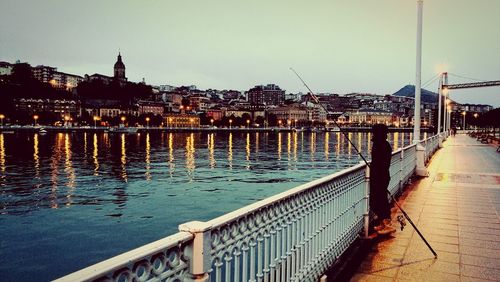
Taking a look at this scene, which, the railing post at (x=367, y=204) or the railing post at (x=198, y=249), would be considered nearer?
the railing post at (x=198, y=249)

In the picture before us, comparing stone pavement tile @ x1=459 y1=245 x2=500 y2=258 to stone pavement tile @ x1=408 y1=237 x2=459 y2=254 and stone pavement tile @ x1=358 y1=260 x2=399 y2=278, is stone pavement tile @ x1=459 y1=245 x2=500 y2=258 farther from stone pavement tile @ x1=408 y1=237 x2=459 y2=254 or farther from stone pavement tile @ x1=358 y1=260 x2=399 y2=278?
stone pavement tile @ x1=358 y1=260 x2=399 y2=278

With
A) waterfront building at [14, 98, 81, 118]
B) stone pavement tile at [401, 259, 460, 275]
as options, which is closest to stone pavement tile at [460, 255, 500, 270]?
stone pavement tile at [401, 259, 460, 275]

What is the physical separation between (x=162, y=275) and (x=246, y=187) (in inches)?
993

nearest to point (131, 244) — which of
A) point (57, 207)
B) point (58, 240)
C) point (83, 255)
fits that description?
point (83, 255)

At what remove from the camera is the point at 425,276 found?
4711 millimetres

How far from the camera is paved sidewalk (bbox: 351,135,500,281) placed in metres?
4.82

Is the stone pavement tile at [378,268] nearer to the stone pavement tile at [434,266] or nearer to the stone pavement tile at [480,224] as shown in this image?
the stone pavement tile at [434,266]

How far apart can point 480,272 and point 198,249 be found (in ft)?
13.5

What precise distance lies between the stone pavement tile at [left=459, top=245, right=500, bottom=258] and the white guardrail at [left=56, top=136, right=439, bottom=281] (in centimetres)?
146

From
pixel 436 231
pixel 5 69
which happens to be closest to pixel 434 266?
pixel 436 231

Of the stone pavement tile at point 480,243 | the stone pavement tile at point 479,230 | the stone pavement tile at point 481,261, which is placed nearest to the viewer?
the stone pavement tile at point 481,261

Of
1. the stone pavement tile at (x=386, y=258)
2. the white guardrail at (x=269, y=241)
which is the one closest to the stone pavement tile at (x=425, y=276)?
the stone pavement tile at (x=386, y=258)

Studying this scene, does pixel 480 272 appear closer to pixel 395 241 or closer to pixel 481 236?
pixel 395 241

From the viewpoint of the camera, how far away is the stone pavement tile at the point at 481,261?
506 cm
